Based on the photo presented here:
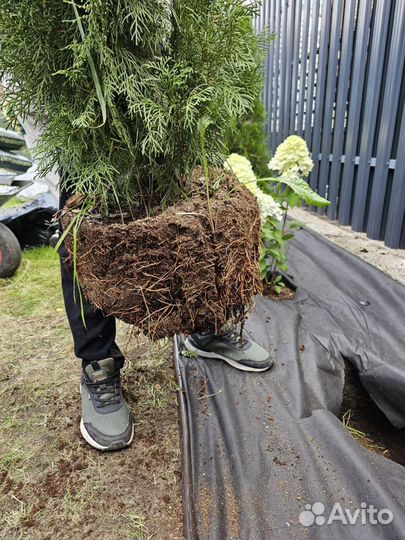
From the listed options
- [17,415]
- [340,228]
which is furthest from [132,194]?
[340,228]

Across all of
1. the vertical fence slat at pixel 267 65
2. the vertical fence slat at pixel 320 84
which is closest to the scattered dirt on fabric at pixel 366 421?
the vertical fence slat at pixel 320 84

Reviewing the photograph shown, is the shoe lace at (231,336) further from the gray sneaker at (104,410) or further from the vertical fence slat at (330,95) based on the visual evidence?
the vertical fence slat at (330,95)

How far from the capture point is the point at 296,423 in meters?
1.29

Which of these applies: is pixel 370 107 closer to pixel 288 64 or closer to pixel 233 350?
pixel 288 64

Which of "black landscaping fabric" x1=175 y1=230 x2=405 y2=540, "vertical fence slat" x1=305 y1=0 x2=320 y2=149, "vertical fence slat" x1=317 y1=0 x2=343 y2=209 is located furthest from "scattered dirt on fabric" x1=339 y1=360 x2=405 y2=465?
"vertical fence slat" x1=305 y1=0 x2=320 y2=149

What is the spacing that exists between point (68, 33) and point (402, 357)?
1.70 metres

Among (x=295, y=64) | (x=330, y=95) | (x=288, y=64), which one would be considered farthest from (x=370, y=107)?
(x=288, y=64)

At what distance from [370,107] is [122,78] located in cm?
271

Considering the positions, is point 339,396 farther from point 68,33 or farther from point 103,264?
point 68,33

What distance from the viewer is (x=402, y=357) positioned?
165cm

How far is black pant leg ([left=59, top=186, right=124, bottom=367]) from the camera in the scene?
1.18m

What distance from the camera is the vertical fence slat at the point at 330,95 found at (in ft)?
10.8

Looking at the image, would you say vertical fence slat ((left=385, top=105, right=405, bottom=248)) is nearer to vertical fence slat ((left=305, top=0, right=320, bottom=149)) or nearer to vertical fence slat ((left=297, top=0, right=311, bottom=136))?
vertical fence slat ((left=305, top=0, right=320, bottom=149))

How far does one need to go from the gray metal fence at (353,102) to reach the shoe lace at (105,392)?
7.70 ft
